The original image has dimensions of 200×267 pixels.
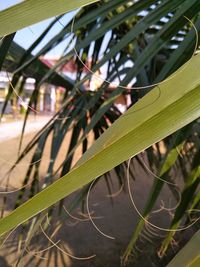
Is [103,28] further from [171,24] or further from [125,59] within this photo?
[125,59]

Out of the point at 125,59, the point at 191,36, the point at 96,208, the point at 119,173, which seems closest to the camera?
the point at 191,36

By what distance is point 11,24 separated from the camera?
0.62 ft

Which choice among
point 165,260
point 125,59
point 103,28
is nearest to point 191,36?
point 103,28

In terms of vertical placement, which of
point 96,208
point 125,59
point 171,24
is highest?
point 125,59

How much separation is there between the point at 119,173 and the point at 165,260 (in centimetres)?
36

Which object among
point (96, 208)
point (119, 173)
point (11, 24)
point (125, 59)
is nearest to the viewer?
point (11, 24)

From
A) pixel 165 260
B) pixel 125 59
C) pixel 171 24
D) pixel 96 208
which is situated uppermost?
pixel 125 59

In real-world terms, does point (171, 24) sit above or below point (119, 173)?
above

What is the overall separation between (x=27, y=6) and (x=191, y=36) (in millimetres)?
384

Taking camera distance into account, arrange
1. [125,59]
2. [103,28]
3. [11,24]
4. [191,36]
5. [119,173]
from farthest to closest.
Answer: [119,173]
[125,59]
[103,28]
[191,36]
[11,24]

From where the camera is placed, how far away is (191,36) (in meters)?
0.54

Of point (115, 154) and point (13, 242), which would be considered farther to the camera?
point (13, 242)

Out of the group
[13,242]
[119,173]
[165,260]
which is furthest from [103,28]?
[13,242]

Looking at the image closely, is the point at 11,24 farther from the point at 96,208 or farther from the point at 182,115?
the point at 96,208
